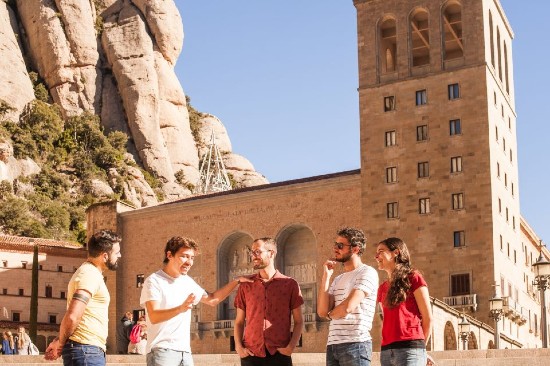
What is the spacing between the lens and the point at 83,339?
8.89m

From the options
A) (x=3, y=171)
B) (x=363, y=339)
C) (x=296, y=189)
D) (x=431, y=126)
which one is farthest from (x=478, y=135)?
(x=3, y=171)

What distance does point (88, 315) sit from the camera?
8992 mm

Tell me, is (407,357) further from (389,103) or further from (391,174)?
(389,103)

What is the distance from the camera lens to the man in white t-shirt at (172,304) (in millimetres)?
9500

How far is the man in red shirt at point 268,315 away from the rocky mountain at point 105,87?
7894 cm

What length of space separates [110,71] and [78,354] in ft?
298

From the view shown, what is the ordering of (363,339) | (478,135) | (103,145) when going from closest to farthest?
(363,339) < (478,135) < (103,145)

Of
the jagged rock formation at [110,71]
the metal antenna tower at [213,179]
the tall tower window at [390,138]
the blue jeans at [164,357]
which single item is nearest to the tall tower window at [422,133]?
the tall tower window at [390,138]

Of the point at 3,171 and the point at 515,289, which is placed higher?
the point at 3,171

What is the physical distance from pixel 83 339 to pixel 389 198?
1691 inches

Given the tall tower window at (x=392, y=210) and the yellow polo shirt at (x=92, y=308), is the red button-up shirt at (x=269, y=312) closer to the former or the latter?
the yellow polo shirt at (x=92, y=308)

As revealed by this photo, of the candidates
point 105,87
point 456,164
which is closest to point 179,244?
point 456,164

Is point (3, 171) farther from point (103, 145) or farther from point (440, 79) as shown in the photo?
point (440, 79)

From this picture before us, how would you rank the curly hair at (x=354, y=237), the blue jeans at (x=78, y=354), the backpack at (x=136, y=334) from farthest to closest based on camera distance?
the backpack at (x=136, y=334)
the curly hair at (x=354, y=237)
the blue jeans at (x=78, y=354)
